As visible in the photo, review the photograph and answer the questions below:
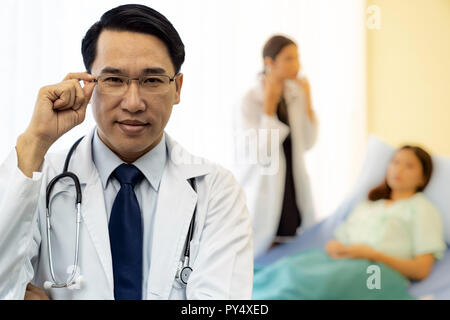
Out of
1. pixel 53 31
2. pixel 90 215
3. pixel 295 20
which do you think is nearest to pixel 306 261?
pixel 295 20

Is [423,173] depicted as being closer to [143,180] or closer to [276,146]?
[276,146]

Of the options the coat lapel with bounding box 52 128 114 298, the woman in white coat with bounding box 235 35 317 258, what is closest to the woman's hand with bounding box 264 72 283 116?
the woman in white coat with bounding box 235 35 317 258

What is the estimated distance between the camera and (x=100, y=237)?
39.9 inches

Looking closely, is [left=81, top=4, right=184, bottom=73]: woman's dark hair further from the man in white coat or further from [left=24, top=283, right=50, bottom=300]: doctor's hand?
[left=24, top=283, right=50, bottom=300]: doctor's hand

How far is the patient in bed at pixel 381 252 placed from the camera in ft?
6.00

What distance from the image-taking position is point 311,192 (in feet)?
6.66

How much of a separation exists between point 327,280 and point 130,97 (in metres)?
1.18

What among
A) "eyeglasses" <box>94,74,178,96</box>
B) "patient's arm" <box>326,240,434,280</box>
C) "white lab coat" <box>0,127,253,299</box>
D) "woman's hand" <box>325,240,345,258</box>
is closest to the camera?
"white lab coat" <box>0,127,253,299</box>

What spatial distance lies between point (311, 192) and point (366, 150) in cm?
27

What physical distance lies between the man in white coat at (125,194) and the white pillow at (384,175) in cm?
102

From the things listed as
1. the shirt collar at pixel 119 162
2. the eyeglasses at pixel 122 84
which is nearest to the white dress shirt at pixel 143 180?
the shirt collar at pixel 119 162

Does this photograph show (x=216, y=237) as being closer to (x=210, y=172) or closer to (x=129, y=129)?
(x=210, y=172)

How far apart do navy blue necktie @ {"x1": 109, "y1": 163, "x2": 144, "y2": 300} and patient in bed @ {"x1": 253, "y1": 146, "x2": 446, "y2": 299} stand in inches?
35.3

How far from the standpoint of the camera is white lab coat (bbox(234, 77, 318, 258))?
1.99 m
